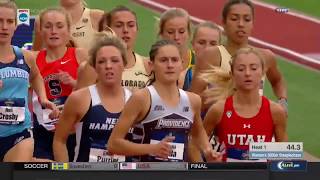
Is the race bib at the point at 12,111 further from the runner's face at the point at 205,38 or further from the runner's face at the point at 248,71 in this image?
the runner's face at the point at 205,38

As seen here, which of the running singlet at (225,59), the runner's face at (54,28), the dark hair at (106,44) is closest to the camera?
the dark hair at (106,44)

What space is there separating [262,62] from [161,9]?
38.2 feet

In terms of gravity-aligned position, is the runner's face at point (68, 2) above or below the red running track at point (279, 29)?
below

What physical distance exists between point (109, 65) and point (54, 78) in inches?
56.4

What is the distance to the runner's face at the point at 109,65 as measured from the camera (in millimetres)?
6465

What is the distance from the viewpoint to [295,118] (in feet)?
40.3

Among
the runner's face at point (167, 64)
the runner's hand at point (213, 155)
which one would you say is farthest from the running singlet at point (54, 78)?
the runner's hand at point (213, 155)

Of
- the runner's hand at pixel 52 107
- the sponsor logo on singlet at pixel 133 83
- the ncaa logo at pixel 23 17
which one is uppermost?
the ncaa logo at pixel 23 17

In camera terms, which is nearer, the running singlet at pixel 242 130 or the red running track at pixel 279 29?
the running singlet at pixel 242 130

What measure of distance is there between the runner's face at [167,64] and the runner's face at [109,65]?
0.83 feet

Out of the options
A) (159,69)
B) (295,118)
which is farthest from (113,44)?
(295,118)

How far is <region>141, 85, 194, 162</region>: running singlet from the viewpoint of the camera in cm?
629

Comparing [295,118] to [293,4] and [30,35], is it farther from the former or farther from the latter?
[293,4]

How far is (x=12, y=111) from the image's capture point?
691cm
